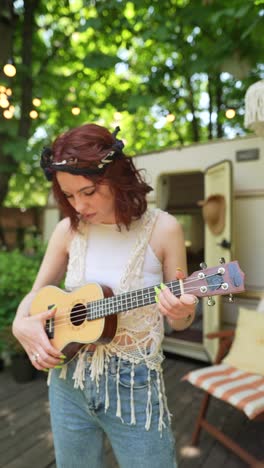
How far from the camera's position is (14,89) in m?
5.29

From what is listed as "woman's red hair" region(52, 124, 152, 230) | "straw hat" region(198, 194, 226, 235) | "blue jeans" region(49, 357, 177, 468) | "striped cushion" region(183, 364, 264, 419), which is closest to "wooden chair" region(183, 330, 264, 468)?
"striped cushion" region(183, 364, 264, 419)

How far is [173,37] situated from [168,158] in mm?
1452

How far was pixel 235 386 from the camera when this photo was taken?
2469mm

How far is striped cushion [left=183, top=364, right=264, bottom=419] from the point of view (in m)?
2.20

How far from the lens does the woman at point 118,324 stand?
44.9 inches

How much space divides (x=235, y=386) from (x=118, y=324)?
1.68m

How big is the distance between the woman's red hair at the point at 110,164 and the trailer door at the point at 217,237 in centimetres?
266

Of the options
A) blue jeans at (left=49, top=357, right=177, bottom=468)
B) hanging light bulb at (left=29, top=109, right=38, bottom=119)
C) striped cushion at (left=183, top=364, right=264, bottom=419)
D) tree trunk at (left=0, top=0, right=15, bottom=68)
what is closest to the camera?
blue jeans at (left=49, top=357, right=177, bottom=468)

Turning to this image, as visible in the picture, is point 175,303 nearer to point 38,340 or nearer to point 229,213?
point 38,340

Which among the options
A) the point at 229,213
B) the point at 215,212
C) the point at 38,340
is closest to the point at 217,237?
the point at 215,212

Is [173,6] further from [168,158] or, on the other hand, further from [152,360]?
[152,360]

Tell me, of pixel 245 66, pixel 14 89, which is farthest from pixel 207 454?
pixel 14 89

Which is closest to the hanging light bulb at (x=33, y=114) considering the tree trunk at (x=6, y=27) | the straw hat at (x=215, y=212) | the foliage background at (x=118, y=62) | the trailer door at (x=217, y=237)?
the foliage background at (x=118, y=62)

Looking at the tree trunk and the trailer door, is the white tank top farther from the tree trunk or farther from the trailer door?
the tree trunk
